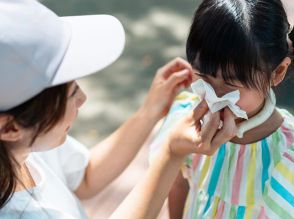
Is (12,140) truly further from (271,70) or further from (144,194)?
(271,70)

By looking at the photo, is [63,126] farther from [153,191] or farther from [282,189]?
[282,189]

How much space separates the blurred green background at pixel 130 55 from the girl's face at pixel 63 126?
4.59 ft

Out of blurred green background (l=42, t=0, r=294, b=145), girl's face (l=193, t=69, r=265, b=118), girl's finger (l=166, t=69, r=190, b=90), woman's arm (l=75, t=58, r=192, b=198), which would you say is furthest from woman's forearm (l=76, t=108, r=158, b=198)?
blurred green background (l=42, t=0, r=294, b=145)

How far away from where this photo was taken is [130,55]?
2.97 meters

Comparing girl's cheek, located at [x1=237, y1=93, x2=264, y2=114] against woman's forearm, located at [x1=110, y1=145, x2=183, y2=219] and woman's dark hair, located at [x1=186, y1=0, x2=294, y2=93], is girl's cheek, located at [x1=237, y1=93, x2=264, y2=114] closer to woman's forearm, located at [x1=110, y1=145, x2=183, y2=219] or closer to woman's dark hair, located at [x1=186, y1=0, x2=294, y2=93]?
woman's dark hair, located at [x1=186, y1=0, x2=294, y2=93]

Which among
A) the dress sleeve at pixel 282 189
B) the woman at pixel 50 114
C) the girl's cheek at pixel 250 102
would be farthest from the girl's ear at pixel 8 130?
the dress sleeve at pixel 282 189

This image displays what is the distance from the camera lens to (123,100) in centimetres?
278

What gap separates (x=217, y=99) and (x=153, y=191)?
0.27 meters

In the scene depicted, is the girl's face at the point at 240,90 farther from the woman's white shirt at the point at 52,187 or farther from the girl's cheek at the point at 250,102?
the woman's white shirt at the point at 52,187

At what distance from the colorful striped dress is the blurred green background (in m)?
1.16

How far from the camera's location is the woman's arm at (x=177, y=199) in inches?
66.4

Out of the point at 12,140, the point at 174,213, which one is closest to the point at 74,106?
the point at 12,140

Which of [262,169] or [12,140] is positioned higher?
[12,140]

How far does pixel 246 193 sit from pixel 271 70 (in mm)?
322
